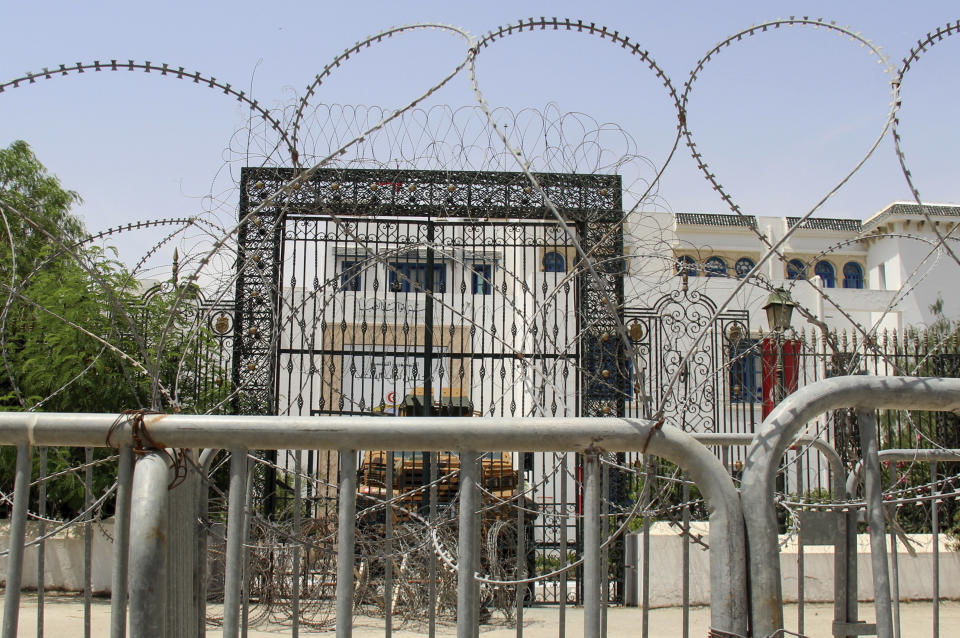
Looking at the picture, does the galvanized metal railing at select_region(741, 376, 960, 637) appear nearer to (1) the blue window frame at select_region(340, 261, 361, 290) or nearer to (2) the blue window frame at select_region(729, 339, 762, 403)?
(1) the blue window frame at select_region(340, 261, 361, 290)

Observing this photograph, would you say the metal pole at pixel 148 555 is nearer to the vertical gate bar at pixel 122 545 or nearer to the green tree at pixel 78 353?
the vertical gate bar at pixel 122 545

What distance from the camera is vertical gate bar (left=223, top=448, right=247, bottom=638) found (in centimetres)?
209

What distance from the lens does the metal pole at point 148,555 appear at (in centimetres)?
192

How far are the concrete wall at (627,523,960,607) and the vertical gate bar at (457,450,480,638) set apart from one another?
255 inches

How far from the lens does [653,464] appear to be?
2.44 metres

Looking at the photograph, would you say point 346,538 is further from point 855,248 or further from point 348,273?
point 855,248

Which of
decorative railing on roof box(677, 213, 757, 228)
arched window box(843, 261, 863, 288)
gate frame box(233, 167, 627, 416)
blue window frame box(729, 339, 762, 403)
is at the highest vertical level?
decorative railing on roof box(677, 213, 757, 228)

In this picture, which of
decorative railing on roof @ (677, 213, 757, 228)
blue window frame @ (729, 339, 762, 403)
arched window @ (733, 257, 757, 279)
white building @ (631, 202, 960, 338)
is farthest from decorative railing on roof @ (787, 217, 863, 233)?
blue window frame @ (729, 339, 762, 403)

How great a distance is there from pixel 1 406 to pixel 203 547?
7204 millimetres

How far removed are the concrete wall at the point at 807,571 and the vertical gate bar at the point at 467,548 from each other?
646cm

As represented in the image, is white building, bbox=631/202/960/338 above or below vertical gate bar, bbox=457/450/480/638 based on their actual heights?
above

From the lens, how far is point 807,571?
8.71m

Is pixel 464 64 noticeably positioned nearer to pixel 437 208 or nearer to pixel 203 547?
pixel 203 547

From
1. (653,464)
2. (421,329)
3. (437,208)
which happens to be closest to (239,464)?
(653,464)
